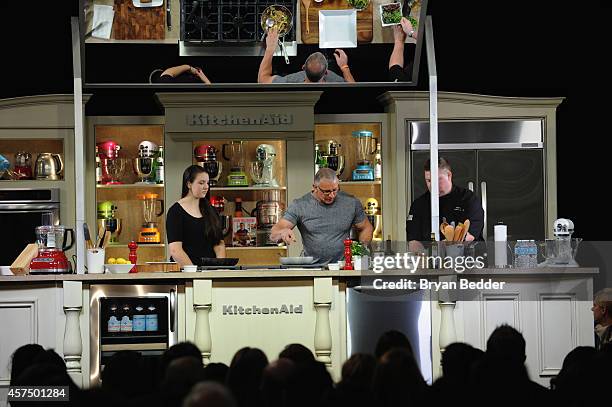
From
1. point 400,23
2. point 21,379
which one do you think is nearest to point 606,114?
point 400,23

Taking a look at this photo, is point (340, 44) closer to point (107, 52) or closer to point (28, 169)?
point (107, 52)

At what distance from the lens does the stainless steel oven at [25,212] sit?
870 centimetres

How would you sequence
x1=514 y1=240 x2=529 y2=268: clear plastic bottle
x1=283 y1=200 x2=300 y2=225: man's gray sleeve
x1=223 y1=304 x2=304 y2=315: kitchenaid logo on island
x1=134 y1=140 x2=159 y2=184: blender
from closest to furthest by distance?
x1=223 y1=304 x2=304 y2=315: kitchenaid logo on island, x1=514 y1=240 x2=529 y2=268: clear plastic bottle, x1=283 y1=200 x2=300 y2=225: man's gray sleeve, x1=134 y1=140 x2=159 y2=184: blender

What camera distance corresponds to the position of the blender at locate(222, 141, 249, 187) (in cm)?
888

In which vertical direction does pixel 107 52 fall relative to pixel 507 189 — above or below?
above

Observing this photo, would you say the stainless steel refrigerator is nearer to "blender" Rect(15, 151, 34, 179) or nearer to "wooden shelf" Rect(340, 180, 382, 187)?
"wooden shelf" Rect(340, 180, 382, 187)

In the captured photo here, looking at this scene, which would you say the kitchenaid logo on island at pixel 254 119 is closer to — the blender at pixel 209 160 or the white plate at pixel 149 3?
the blender at pixel 209 160

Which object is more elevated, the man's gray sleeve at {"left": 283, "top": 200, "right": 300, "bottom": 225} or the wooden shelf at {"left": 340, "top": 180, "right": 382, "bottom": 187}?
the wooden shelf at {"left": 340, "top": 180, "right": 382, "bottom": 187}

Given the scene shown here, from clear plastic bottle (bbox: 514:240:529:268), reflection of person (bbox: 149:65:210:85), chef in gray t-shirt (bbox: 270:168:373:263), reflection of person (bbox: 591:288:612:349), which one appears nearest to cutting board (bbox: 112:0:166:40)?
reflection of person (bbox: 149:65:210:85)

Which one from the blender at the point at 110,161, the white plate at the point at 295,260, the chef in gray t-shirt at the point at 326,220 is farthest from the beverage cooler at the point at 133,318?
the blender at the point at 110,161

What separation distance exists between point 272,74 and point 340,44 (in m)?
0.41

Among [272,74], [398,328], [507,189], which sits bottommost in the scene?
[398,328]

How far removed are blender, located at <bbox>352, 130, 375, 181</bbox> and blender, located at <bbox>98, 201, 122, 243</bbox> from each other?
166 cm

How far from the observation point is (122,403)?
3326mm
